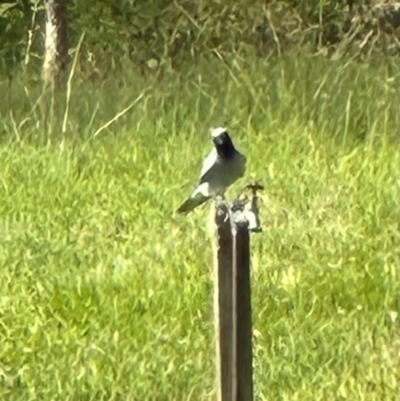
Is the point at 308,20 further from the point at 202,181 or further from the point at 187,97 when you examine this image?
the point at 202,181

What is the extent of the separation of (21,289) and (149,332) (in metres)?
0.56

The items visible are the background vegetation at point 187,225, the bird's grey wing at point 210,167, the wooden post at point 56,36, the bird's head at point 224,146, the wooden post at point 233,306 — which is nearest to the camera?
the wooden post at point 233,306

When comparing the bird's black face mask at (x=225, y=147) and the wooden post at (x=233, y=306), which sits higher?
the bird's black face mask at (x=225, y=147)

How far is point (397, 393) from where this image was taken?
376 cm

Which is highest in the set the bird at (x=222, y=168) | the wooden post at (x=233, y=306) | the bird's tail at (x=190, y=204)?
the bird's tail at (x=190, y=204)

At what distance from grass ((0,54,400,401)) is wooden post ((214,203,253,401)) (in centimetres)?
73

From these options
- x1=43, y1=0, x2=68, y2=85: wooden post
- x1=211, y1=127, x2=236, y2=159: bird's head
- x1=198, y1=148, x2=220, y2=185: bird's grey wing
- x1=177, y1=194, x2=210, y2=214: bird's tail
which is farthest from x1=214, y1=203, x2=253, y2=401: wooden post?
x1=43, y1=0, x2=68, y2=85: wooden post

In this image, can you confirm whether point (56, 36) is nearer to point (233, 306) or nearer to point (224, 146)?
point (224, 146)

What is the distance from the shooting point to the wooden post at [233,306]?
114 inches

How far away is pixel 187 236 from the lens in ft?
16.1

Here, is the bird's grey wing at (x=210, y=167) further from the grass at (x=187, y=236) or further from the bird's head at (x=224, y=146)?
the grass at (x=187, y=236)

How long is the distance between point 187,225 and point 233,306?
2.10 m

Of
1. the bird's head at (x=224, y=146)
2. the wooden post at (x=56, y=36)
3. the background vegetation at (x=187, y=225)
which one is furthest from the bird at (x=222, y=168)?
the wooden post at (x=56, y=36)

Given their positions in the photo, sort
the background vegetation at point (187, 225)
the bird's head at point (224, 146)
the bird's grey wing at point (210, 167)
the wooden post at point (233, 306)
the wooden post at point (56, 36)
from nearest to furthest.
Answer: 1. the wooden post at point (233, 306)
2. the bird's head at point (224, 146)
3. the bird's grey wing at point (210, 167)
4. the background vegetation at point (187, 225)
5. the wooden post at point (56, 36)
